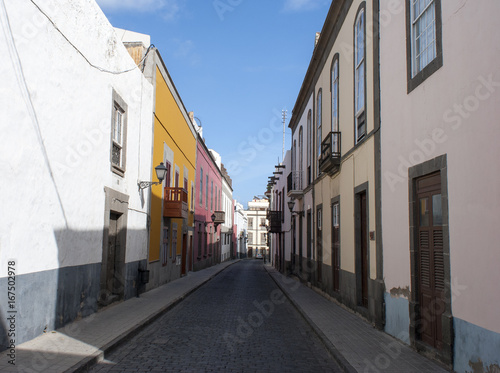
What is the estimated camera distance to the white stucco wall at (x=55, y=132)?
19.7 feet

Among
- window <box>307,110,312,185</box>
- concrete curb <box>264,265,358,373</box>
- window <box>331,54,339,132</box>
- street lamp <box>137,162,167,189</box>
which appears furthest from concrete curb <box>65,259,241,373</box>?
window <box>307,110,312,185</box>

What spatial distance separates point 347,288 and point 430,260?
16.7 feet

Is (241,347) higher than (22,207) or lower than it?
lower

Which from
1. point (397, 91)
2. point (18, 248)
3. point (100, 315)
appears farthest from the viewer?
point (100, 315)

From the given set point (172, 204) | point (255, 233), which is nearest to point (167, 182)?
point (172, 204)

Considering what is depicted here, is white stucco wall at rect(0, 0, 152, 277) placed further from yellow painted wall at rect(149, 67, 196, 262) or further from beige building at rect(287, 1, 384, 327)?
beige building at rect(287, 1, 384, 327)

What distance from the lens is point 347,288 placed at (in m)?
11.4

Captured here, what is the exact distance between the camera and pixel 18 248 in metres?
6.20

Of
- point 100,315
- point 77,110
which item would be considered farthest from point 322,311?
point 77,110

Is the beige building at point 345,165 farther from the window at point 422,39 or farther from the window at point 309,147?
the window at point 422,39

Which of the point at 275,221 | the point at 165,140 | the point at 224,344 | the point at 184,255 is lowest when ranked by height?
the point at 224,344

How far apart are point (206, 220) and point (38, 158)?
964 inches

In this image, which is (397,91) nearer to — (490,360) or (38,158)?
(490,360)

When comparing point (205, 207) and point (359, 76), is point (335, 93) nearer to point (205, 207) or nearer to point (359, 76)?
point (359, 76)
